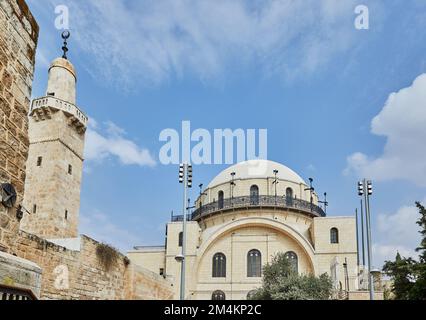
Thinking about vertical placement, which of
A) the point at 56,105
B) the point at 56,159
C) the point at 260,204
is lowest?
the point at 56,159

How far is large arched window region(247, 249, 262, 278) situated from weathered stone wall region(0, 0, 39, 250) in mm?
30661

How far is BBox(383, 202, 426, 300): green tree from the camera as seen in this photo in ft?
51.4

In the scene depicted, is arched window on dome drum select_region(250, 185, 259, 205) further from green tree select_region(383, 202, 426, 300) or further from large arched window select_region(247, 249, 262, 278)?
green tree select_region(383, 202, 426, 300)

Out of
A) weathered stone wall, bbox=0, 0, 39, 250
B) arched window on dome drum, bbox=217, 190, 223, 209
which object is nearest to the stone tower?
arched window on dome drum, bbox=217, 190, 223, 209

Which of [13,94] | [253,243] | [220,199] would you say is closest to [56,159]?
[253,243]

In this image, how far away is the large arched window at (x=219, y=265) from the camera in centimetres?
3366

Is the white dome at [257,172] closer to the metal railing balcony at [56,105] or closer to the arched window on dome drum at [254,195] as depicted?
the arched window on dome drum at [254,195]

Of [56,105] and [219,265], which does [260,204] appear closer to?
[219,265]

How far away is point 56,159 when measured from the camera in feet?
71.0

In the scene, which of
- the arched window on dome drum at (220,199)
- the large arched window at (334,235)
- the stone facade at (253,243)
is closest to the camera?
the stone facade at (253,243)

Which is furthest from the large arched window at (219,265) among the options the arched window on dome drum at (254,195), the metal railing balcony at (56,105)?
the metal railing balcony at (56,105)

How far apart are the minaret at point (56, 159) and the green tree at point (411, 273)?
1390 cm

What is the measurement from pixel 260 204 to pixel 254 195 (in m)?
1.41

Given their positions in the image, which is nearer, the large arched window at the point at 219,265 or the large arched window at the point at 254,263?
the large arched window at the point at 254,263
